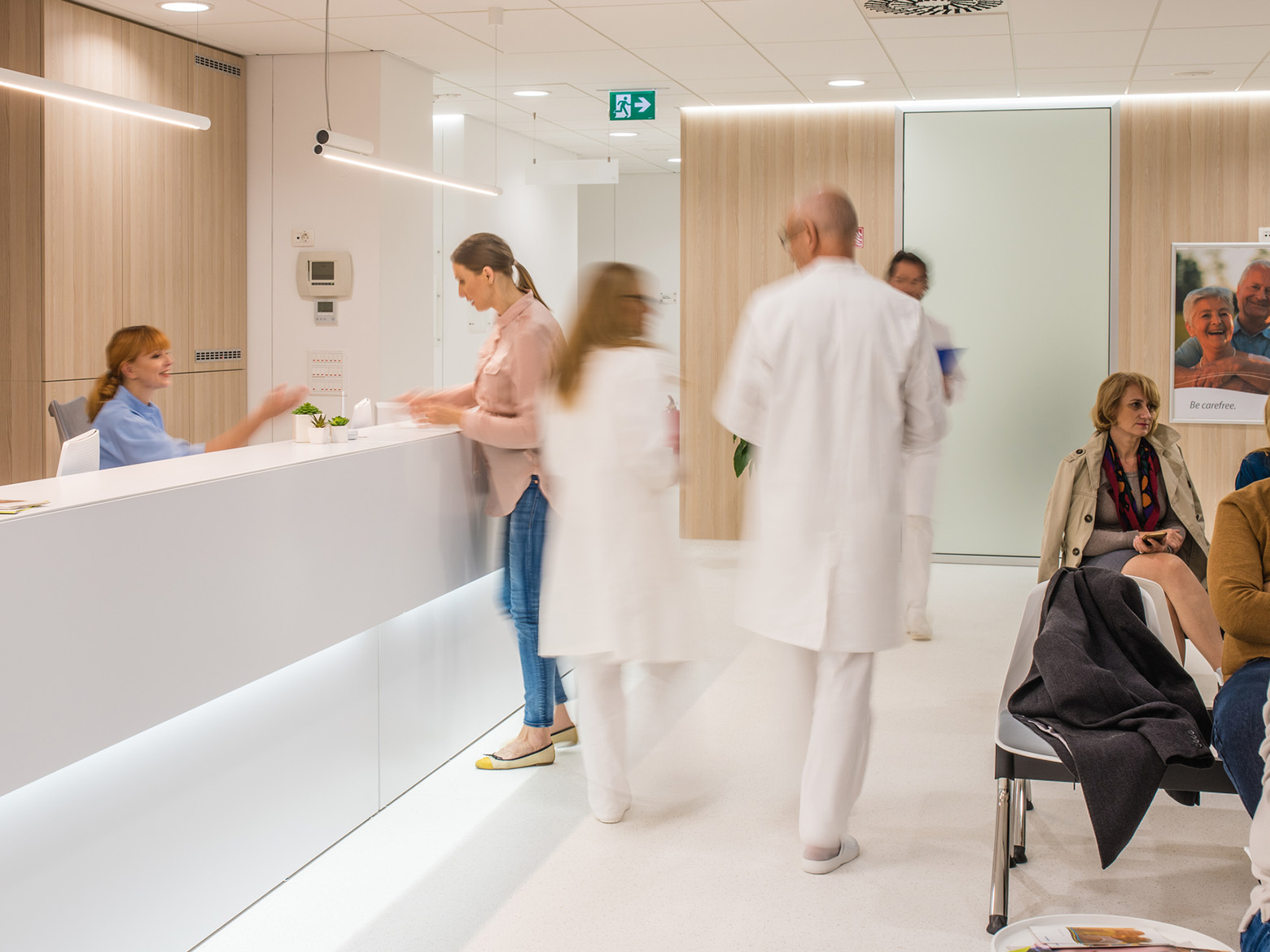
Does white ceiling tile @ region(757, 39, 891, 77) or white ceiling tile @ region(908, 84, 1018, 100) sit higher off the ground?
white ceiling tile @ region(908, 84, 1018, 100)

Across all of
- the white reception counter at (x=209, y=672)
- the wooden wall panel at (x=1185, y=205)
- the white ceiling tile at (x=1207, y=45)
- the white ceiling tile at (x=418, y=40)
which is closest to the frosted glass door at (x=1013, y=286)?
the wooden wall panel at (x=1185, y=205)

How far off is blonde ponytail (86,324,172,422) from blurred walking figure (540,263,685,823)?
6.42 feet

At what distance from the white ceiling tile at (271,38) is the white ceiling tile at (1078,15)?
3561 millimetres

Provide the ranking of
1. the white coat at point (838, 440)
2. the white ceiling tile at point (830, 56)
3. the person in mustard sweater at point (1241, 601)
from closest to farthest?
the person in mustard sweater at point (1241, 601) < the white coat at point (838, 440) < the white ceiling tile at point (830, 56)

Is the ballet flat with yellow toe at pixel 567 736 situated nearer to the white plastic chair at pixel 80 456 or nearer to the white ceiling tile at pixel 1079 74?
the white plastic chair at pixel 80 456

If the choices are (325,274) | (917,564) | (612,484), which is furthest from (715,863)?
(325,274)

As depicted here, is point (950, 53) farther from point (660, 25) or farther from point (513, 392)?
point (513, 392)

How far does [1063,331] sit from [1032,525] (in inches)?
52.6

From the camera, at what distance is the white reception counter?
87.9 inches

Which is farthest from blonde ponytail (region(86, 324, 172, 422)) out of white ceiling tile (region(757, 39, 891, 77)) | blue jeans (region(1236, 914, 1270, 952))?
blue jeans (region(1236, 914, 1270, 952))

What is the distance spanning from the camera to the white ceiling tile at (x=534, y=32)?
19.1 feet

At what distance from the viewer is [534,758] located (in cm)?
407

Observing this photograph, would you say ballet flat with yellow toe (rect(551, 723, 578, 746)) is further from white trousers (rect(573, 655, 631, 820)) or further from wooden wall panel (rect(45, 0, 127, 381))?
wooden wall panel (rect(45, 0, 127, 381))

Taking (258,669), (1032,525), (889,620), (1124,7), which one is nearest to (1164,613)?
(889,620)
